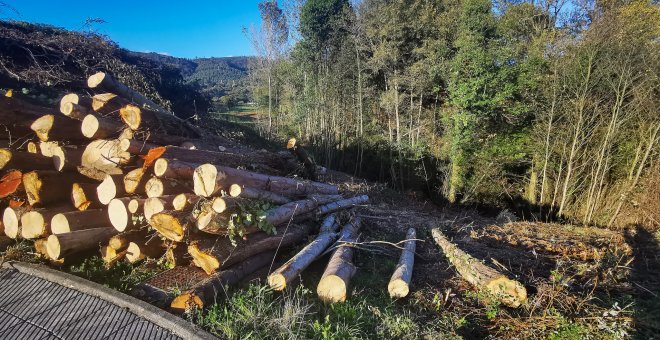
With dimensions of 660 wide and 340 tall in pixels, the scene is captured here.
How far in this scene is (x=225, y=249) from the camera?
12.9 feet

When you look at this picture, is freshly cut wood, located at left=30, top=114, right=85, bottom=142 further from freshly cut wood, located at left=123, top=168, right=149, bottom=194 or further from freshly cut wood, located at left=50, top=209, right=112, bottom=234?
freshly cut wood, located at left=123, top=168, right=149, bottom=194

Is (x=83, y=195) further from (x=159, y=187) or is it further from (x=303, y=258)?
(x=303, y=258)

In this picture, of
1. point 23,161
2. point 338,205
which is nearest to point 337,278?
point 338,205

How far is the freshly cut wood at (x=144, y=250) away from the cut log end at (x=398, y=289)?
9.09 feet

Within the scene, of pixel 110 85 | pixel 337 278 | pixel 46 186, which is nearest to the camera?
pixel 337 278

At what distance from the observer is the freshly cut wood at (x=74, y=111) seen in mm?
4750

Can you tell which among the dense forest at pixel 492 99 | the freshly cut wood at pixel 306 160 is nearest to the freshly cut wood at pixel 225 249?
the freshly cut wood at pixel 306 160

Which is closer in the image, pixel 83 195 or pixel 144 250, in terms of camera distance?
pixel 144 250

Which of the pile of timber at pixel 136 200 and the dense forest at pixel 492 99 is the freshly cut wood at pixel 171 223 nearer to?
the pile of timber at pixel 136 200

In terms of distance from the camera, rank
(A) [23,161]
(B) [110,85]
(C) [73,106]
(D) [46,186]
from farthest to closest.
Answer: (B) [110,85]
(C) [73,106]
(A) [23,161]
(D) [46,186]

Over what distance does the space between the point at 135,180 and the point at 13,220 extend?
1.73 m

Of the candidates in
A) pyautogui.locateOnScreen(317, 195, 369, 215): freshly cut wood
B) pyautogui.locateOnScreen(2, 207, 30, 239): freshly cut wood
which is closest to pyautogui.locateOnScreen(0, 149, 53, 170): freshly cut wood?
pyautogui.locateOnScreen(2, 207, 30, 239): freshly cut wood

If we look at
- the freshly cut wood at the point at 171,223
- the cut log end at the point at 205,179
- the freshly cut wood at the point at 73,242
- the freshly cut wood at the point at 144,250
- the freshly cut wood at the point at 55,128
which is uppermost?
the freshly cut wood at the point at 55,128

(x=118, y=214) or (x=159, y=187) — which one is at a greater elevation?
(x=159, y=187)
